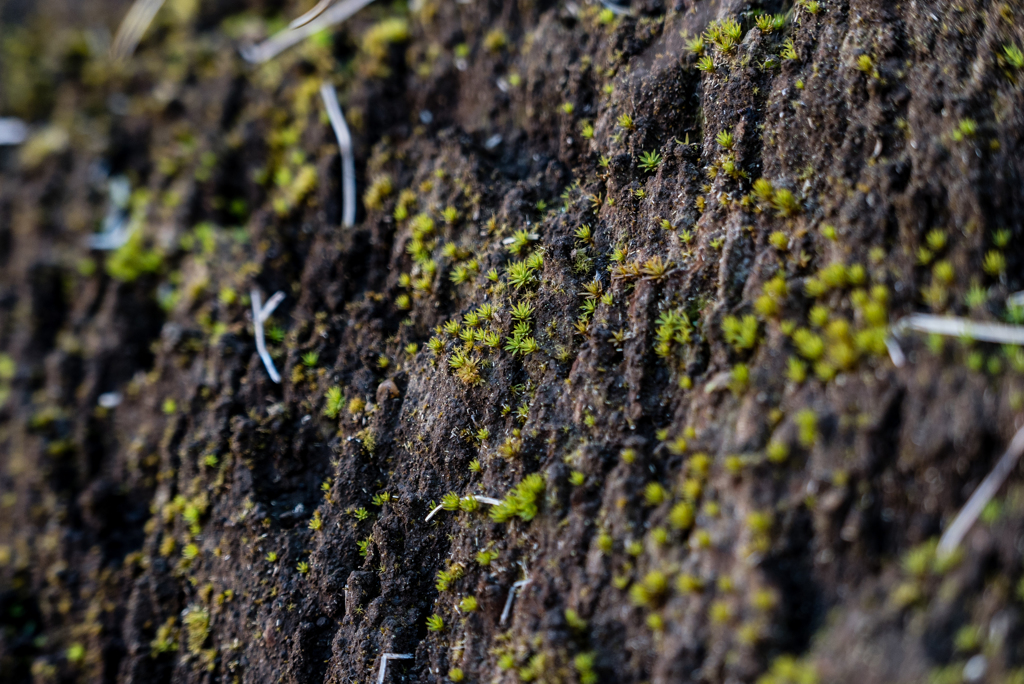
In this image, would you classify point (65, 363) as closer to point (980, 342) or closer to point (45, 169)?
point (45, 169)

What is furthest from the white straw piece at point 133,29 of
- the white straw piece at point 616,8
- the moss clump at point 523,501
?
the moss clump at point 523,501

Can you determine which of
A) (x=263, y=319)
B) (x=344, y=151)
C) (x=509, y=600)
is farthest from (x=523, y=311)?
(x=344, y=151)

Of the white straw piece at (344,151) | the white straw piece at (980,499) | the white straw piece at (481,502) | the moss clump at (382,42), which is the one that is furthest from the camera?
the moss clump at (382,42)

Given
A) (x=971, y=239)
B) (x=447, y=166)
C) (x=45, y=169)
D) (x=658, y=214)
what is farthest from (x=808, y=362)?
(x=45, y=169)

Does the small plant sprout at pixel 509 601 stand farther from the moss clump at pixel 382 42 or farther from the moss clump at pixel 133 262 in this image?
the moss clump at pixel 133 262

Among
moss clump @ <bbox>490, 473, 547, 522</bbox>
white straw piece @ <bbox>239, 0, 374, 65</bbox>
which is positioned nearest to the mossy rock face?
moss clump @ <bbox>490, 473, 547, 522</bbox>

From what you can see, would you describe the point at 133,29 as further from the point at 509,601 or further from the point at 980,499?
the point at 980,499
